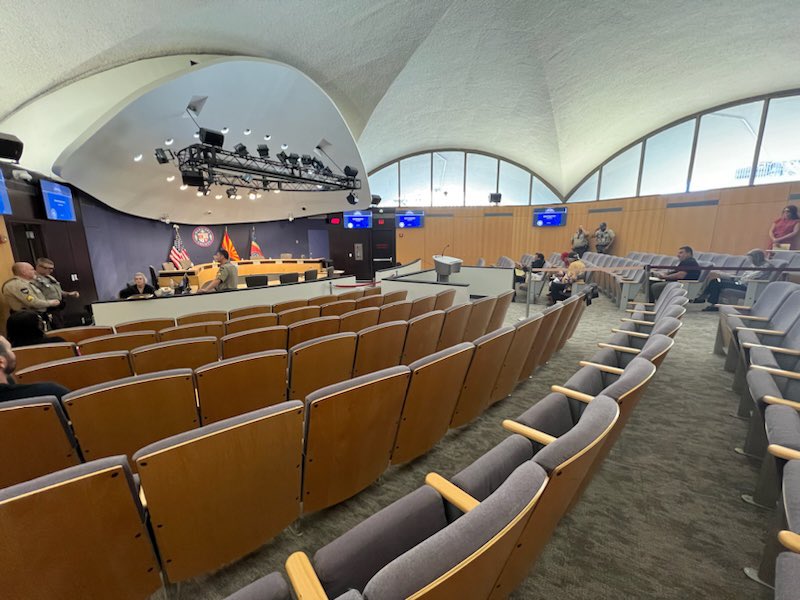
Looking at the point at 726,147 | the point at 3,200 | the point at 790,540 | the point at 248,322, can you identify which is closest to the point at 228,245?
the point at 3,200

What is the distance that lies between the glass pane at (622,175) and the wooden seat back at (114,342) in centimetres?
1450

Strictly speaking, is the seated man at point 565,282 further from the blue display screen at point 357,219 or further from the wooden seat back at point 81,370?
the blue display screen at point 357,219

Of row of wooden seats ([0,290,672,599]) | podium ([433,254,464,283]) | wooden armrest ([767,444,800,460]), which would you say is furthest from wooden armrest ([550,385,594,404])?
podium ([433,254,464,283])

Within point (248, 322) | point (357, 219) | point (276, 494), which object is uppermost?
point (357, 219)

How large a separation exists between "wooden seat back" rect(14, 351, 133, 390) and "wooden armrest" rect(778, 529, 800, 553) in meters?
3.21

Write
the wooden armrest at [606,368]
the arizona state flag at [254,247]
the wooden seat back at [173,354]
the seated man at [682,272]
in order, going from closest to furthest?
the wooden armrest at [606,368] < the wooden seat back at [173,354] < the seated man at [682,272] < the arizona state flag at [254,247]

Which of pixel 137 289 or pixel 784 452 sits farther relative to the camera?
pixel 137 289

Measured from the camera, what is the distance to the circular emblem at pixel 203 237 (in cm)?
1391

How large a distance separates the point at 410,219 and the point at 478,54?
300 inches

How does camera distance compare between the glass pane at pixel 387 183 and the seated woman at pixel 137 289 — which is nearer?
the seated woman at pixel 137 289

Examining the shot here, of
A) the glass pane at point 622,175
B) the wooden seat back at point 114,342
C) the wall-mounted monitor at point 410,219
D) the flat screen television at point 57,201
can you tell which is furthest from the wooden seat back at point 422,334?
the wall-mounted monitor at point 410,219

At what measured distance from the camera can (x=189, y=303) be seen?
17.8 feet

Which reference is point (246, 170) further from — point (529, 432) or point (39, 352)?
point (529, 432)

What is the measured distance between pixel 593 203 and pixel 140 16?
541 inches
